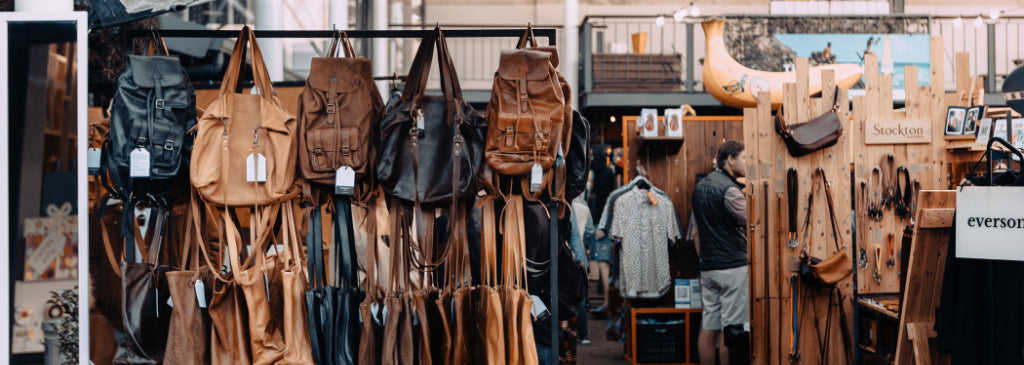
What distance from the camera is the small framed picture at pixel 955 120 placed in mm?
4816

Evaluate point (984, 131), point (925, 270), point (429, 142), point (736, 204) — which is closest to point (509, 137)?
point (429, 142)

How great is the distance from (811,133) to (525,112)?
2595mm

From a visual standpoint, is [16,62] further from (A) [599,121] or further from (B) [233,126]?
(A) [599,121]

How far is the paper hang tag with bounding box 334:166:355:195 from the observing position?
2951 millimetres

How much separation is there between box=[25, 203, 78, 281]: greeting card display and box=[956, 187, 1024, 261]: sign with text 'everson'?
3337 mm

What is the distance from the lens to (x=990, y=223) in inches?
115

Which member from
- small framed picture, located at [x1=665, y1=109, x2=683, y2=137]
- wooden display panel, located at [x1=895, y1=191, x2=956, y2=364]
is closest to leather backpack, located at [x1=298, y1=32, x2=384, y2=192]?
wooden display panel, located at [x1=895, y1=191, x2=956, y2=364]

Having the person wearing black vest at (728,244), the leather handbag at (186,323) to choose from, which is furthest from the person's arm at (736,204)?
the leather handbag at (186,323)

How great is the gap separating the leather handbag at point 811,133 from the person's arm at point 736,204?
29.5 inches

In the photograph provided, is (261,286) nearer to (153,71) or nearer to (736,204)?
(153,71)

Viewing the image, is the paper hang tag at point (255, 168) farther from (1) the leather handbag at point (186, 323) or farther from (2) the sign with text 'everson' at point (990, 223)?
(2) the sign with text 'everson' at point (990, 223)

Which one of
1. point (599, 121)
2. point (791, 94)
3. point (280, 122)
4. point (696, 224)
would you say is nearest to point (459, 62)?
point (599, 121)

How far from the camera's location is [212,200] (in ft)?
9.75

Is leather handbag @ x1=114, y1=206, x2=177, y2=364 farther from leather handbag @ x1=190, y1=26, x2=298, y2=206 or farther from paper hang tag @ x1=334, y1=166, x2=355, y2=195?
paper hang tag @ x1=334, y1=166, x2=355, y2=195
